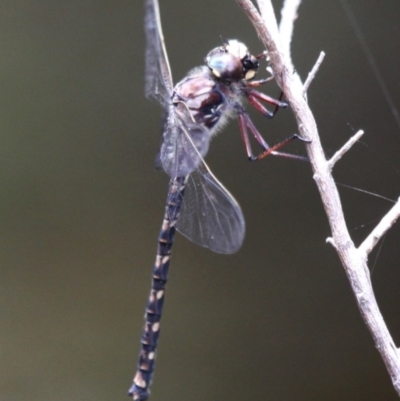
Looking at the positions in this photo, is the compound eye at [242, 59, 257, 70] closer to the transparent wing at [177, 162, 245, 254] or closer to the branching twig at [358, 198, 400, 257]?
the transparent wing at [177, 162, 245, 254]

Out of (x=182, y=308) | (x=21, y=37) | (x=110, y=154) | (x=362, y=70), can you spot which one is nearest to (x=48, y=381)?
(x=182, y=308)

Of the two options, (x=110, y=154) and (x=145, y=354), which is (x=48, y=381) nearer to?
(x=110, y=154)

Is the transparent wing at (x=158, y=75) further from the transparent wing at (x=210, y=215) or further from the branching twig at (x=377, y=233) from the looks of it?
the branching twig at (x=377, y=233)

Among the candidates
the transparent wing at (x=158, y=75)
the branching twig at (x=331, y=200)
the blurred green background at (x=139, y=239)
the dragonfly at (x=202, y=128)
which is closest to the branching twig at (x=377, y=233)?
the branching twig at (x=331, y=200)

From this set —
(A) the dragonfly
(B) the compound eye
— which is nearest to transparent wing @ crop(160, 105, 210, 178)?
(A) the dragonfly

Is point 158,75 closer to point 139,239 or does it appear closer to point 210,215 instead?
point 210,215
